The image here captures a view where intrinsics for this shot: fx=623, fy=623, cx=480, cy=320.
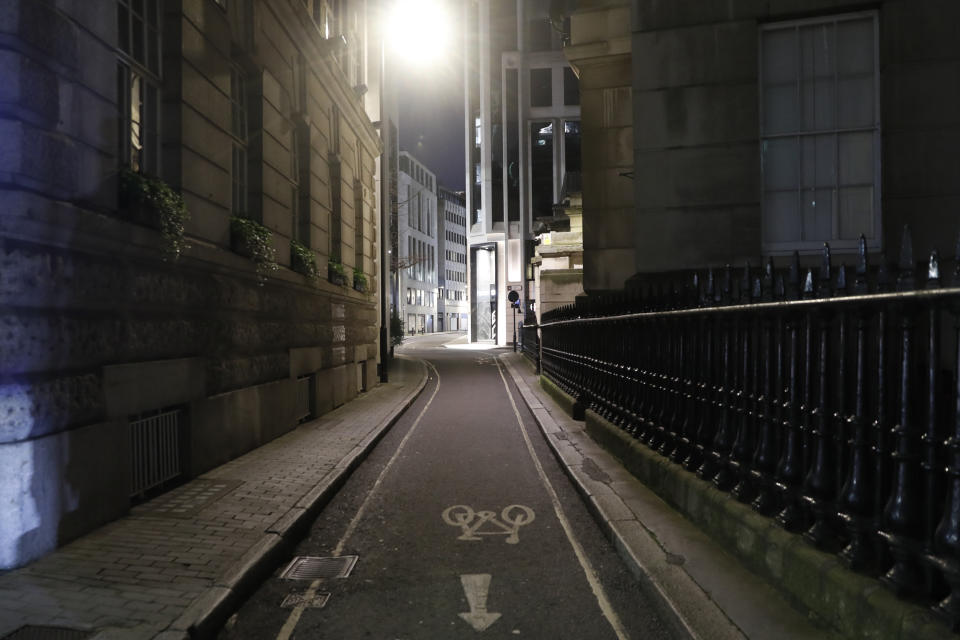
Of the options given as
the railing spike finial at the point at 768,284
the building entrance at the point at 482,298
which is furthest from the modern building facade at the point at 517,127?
the railing spike finial at the point at 768,284

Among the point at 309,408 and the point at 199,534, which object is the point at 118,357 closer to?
the point at 199,534

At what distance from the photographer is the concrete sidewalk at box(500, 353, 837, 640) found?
333 centimetres

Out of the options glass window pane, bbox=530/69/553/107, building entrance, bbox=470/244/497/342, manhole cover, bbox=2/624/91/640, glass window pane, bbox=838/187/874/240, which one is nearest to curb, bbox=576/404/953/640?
manhole cover, bbox=2/624/91/640

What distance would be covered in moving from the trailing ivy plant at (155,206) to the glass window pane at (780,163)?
791 centimetres

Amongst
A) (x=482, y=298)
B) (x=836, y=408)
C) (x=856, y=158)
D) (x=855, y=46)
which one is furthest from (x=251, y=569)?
(x=482, y=298)

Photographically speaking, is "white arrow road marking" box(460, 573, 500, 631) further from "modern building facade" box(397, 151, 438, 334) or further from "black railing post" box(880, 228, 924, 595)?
"modern building facade" box(397, 151, 438, 334)

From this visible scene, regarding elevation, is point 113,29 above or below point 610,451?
above

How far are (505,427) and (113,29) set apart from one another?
8.42m

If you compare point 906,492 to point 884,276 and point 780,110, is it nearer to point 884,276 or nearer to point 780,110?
point 884,276

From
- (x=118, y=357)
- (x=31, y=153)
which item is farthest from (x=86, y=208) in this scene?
(x=118, y=357)

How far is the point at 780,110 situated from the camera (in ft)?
30.0

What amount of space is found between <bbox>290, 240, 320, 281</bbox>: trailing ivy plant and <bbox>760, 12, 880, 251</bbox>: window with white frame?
7515 mm

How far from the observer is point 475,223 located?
53.9 m

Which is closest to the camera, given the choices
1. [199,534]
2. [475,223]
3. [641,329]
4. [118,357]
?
[199,534]
